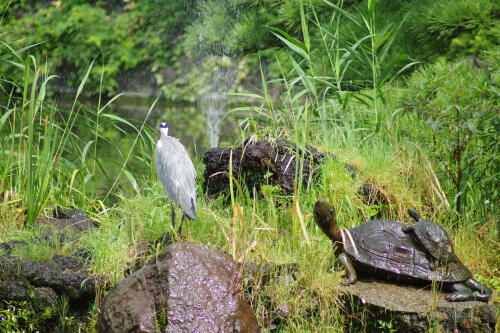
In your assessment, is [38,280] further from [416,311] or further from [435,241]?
[435,241]

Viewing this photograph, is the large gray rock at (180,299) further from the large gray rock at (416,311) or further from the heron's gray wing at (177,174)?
the large gray rock at (416,311)

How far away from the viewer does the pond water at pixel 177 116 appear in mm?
9000

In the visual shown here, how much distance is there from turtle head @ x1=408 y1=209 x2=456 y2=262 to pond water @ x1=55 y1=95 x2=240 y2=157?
4.87 metres

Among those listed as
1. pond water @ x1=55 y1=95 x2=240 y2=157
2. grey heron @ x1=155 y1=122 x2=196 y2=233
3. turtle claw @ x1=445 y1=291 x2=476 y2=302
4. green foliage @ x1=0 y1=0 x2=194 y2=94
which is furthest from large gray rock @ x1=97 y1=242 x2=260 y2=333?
green foliage @ x1=0 y1=0 x2=194 y2=94

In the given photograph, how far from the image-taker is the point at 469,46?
578 centimetres

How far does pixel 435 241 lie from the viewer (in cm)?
311

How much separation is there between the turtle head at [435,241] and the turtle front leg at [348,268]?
14.8 inches

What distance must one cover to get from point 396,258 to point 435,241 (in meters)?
0.22

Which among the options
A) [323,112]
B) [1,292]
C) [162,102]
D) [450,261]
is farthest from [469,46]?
[162,102]

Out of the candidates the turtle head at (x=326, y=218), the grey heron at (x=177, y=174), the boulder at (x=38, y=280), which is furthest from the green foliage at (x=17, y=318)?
the turtle head at (x=326, y=218)

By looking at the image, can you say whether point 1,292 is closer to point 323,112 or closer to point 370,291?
point 370,291

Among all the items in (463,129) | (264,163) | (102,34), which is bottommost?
(102,34)

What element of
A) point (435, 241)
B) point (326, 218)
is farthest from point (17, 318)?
point (435, 241)

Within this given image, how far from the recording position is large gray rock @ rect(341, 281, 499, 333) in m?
2.83
